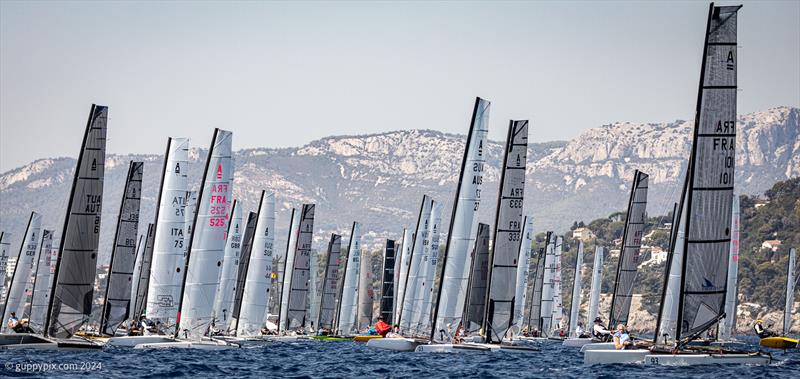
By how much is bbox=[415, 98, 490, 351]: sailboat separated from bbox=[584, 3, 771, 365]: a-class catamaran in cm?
1240

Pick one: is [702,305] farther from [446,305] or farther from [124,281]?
[124,281]

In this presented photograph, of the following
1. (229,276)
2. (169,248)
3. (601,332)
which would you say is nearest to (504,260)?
(601,332)

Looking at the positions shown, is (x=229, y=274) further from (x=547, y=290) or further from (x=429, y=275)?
(x=547, y=290)

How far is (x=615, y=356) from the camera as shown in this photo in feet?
109

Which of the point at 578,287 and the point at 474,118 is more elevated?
the point at 474,118

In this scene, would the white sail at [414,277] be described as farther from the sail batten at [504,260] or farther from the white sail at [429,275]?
the sail batten at [504,260]

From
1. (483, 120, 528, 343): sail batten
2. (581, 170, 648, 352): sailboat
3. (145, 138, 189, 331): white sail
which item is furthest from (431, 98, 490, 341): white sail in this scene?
(581, 170, 648, 352): sailboat

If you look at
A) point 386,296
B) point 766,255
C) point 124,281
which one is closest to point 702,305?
point 124,281

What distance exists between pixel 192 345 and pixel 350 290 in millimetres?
28905

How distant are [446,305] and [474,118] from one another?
689cm

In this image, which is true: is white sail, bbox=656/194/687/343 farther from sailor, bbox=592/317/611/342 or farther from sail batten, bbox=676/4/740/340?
sailor, bbox=592/317/611/342

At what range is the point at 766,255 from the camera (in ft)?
531

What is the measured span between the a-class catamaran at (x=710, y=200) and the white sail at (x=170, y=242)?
18.0m

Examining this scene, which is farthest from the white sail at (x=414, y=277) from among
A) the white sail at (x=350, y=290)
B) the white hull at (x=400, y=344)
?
the white sail at (x=350, y=290)
